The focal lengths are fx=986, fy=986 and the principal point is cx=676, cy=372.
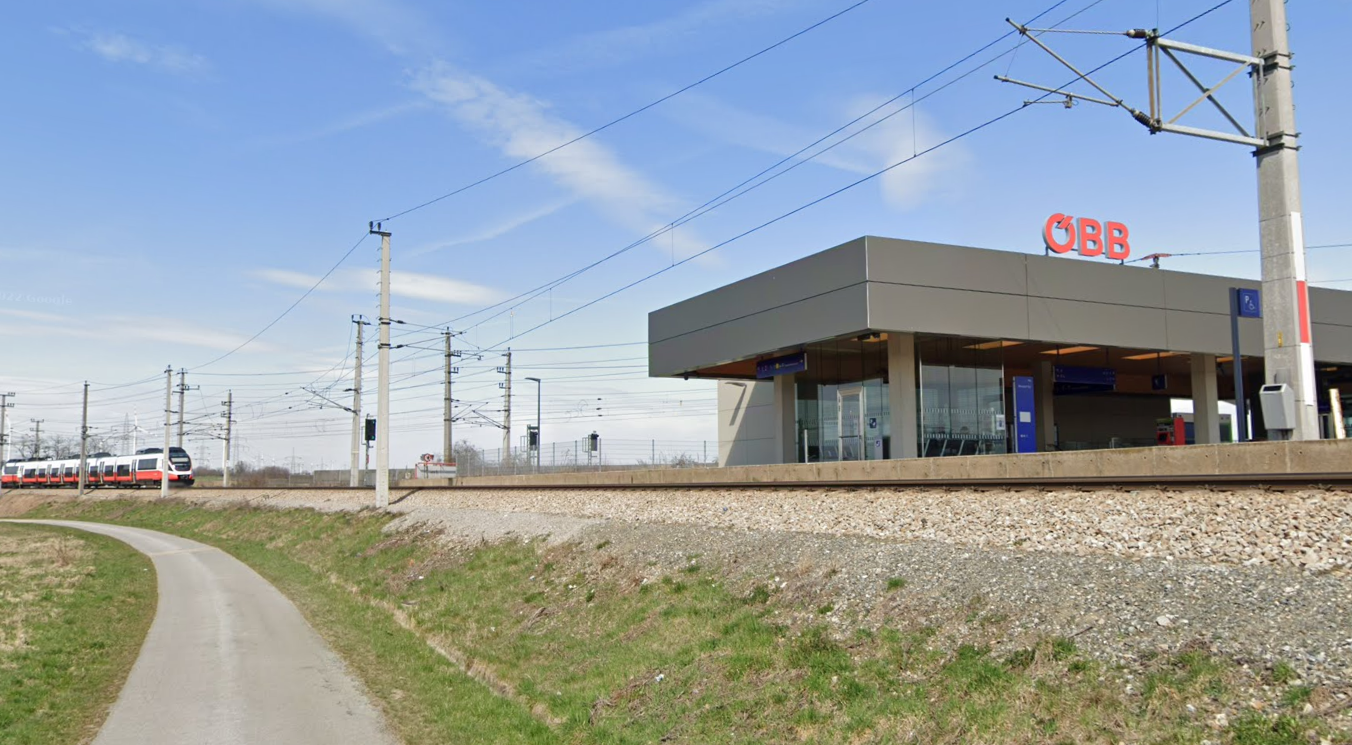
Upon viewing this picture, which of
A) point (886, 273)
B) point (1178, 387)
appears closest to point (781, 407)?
point (886, 273)

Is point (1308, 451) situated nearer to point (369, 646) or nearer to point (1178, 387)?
point (369, 646)

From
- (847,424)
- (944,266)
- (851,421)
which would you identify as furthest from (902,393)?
(944,266)

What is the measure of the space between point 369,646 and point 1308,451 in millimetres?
14605

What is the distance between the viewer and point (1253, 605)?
817cm

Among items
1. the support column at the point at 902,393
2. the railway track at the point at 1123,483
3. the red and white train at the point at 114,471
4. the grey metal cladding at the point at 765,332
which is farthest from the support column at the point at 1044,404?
the red and white train at the point at 114,471

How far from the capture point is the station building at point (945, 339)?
29094mm

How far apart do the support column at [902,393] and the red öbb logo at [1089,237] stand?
585cm

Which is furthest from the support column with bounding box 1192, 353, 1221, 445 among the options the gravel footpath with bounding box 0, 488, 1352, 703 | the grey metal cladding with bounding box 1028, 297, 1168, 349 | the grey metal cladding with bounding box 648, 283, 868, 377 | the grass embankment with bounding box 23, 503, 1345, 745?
the grass embankment with bounding box 23, 503, 1345, 745

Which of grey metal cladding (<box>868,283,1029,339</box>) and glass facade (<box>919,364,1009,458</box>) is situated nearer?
grey metal cladding (<box>868,283,1029,339</box>)

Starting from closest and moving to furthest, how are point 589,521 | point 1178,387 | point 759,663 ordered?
1. point 759,663
2. point 589,521
3. point 1178,387

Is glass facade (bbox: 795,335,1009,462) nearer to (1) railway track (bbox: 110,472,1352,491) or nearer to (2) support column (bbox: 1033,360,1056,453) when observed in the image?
(2) support column (bbox: 1033,360,1056,453)

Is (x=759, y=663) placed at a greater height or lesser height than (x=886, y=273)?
lesser

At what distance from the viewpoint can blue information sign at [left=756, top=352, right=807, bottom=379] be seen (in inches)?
1351

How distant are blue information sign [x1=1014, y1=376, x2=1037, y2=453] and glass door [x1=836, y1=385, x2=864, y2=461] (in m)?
5.15
